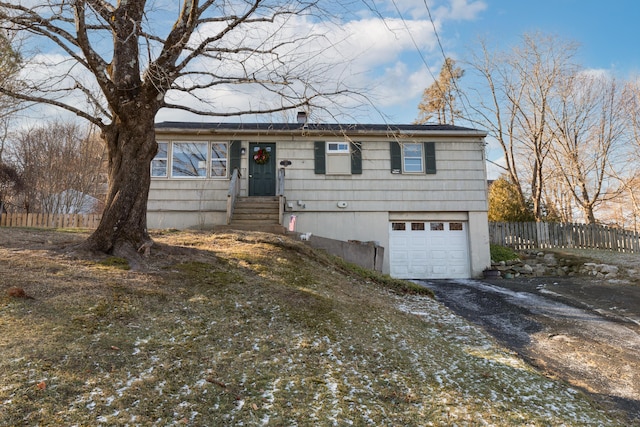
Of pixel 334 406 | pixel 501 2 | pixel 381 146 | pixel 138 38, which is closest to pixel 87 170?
pixel 381 146

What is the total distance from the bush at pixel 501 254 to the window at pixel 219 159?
995 centimetres

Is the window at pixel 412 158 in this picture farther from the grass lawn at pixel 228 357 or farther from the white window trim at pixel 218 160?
the grass lawn at pixel 228 357

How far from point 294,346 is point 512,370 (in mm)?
2447

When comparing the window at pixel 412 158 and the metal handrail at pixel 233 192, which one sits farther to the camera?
the window at pixel 412 158

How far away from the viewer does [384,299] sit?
294 inches

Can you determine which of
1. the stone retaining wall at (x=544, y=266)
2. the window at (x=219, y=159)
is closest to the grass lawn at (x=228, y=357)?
the window at (x=219, y=159)

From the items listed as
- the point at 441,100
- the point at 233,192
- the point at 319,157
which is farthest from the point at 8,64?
the point at 441,100

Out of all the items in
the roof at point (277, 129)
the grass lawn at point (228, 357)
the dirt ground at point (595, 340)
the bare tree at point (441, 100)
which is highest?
the bare tree at point (441, 100)

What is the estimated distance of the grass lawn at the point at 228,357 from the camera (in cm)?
283

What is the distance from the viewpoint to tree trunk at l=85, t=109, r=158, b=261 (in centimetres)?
598

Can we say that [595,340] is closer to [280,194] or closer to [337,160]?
[280,194]

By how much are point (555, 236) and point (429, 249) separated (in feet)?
19.9

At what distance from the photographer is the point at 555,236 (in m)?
16.1

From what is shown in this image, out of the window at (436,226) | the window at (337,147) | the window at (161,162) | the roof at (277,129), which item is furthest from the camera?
the window at (436,226)
